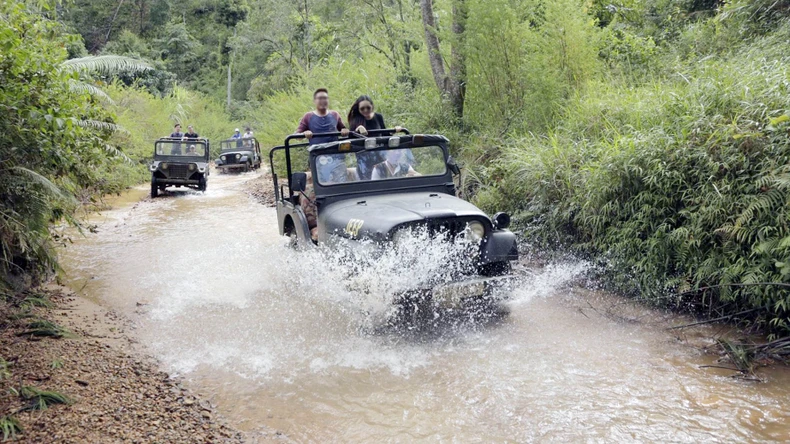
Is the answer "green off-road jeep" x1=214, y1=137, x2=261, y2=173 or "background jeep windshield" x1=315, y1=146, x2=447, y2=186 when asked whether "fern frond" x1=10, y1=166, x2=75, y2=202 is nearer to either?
"background jeep windshield" x1=315, y1=146, x2=447, y2=186

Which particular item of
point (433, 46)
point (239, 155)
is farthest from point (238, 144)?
point (433, 46)

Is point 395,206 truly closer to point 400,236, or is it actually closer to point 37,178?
point 400,236

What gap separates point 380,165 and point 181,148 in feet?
37.8

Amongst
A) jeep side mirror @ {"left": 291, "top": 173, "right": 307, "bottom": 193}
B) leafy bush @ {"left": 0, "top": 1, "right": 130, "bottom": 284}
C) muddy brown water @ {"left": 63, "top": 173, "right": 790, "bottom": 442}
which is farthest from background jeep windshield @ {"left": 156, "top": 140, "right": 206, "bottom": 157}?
jeep side mirror @ {"left": 291, "top": 173, "right": 307, "bottom": 193}

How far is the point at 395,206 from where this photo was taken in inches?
216

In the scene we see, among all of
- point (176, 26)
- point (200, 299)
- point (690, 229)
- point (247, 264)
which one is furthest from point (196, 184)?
point (176, 26)

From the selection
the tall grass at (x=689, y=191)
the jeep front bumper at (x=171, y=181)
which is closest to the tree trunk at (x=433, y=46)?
the tall grass at (x=689, y=191)

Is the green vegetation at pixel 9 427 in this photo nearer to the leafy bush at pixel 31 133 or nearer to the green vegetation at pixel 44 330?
the leafy bush at pixel 31 133

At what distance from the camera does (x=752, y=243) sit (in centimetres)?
490

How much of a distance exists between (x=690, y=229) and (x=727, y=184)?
1.57ft

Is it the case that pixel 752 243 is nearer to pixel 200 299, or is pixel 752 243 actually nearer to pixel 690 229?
pixel 690 229

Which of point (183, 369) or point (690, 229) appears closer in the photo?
point (183, 369)

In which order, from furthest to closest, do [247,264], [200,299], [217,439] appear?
[247,264] < [200,299] < [217,439]

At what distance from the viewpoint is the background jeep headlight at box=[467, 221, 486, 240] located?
17.0 ft
